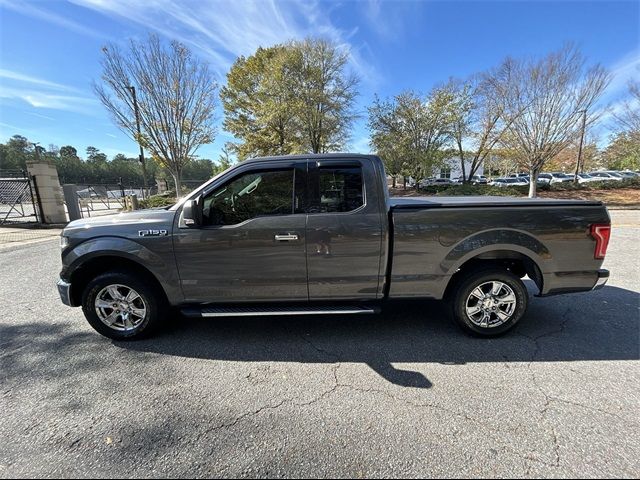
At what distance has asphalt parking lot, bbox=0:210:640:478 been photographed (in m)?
1.92

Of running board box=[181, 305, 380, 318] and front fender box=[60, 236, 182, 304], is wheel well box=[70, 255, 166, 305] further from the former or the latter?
running board box=[181, 305, 380, 318]

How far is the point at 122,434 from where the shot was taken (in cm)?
215

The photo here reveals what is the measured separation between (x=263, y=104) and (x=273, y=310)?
2145cm

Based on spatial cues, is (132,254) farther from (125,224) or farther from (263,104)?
(263,104)

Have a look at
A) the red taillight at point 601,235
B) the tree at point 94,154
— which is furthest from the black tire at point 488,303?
the tree at point 94,154

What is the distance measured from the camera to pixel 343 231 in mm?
3076

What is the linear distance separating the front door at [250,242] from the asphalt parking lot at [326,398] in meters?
0.60

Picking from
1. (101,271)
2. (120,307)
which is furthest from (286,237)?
(101,271)

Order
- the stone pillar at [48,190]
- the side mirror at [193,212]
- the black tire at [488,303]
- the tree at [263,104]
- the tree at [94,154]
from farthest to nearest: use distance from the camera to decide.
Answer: the tree at [94,154] < the tree at [263,104] < the stone pillar at [48,190] < the black tire at [488,303] < the side mirror at [193,212]

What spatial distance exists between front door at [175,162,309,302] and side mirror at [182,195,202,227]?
0.23 ft

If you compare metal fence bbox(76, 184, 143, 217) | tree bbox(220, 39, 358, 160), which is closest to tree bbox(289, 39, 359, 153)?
tree bbox(220, 39, 358, 160)

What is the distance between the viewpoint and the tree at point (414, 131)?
72.4 ft

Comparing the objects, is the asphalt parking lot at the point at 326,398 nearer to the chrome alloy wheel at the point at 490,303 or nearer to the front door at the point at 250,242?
the chrome alloy wheel at the point at 490,303

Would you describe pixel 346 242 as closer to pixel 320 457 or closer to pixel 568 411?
pixel 320 457
